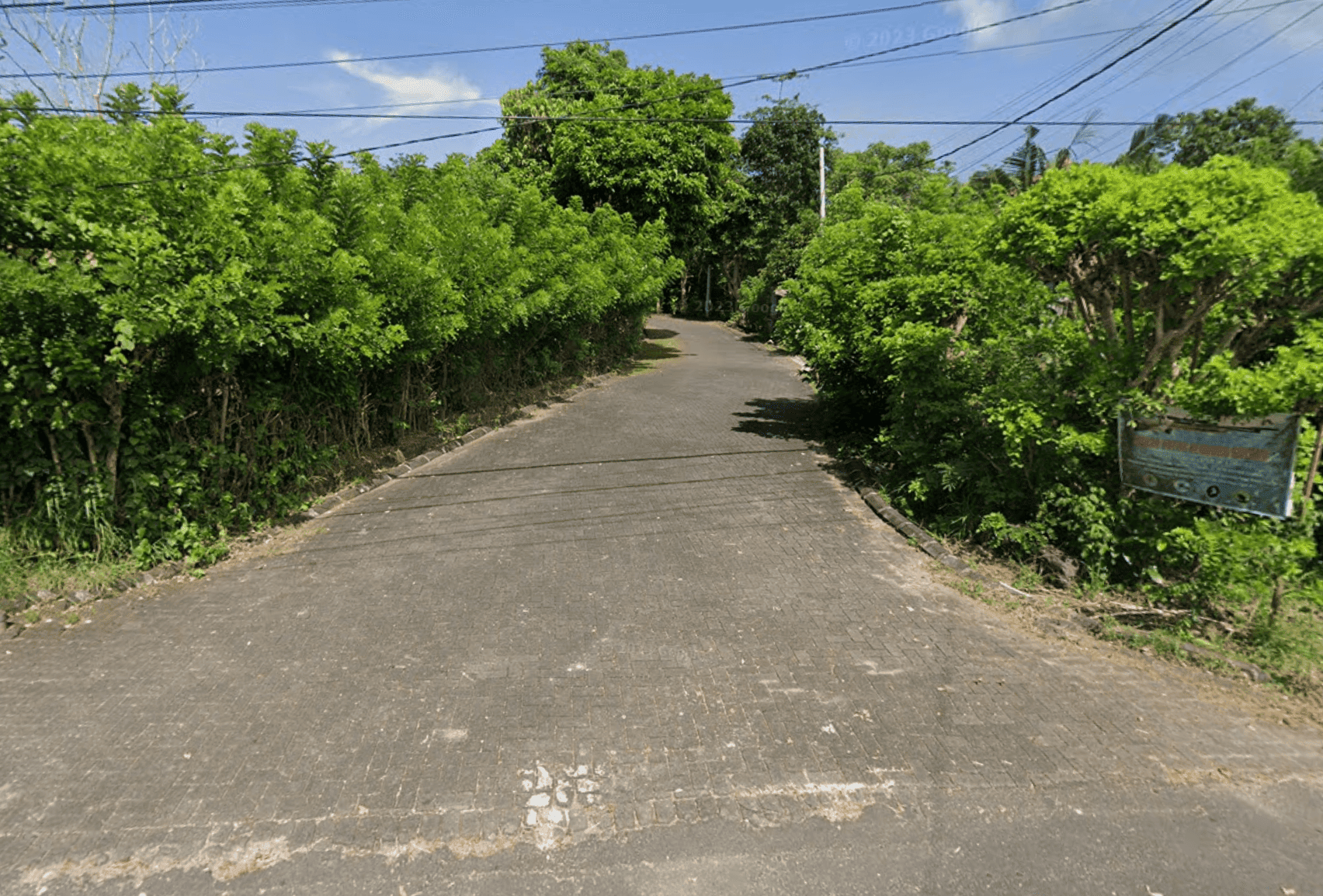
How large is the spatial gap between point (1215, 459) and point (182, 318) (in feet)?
25.9

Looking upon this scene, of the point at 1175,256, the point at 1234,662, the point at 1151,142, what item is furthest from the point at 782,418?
the point at 1151,142

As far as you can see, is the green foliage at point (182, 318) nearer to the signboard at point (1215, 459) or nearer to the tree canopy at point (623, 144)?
the signboard at point (1215, 459)

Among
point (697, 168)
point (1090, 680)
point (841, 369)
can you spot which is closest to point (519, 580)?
point (1090, 680)

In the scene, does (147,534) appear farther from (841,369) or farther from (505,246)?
(841,369)

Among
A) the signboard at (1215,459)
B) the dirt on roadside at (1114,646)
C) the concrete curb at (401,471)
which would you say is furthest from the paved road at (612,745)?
the signboard at (1215,459)

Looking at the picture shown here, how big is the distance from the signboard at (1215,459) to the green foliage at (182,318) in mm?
7030

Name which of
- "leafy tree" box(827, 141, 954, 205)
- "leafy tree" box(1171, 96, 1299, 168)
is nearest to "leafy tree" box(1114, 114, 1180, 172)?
"leafy tree" box(1171, 96, 1299, 168)

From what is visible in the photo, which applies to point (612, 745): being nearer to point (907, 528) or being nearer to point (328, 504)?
point (907, 528)

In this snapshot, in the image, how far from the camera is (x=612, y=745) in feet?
13.5

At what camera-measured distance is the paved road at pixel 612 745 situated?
10.9 ft

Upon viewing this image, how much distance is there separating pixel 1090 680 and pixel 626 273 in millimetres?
14155

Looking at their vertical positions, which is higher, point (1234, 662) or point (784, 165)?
point (784, 165)

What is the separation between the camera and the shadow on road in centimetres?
1249

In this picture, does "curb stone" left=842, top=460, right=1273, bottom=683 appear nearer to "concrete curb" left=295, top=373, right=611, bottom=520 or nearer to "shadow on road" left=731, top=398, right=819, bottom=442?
"shadow on road" left=731, top=398, right=819, bottom=442
